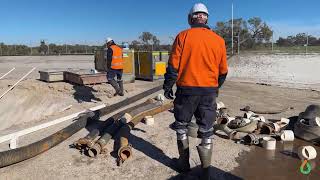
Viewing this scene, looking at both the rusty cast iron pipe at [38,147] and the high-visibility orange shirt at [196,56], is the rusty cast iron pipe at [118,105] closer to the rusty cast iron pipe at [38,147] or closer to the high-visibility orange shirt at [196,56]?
the rusty cast iron pipe at [38,147]

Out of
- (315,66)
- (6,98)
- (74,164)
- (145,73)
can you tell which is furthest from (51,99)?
(315,66)

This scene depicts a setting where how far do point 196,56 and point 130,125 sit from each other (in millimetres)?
2879

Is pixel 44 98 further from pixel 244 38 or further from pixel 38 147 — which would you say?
pixel 244 38

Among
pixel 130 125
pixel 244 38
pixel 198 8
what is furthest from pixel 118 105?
pixel 244 38

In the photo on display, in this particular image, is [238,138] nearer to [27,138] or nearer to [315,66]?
[27,138]

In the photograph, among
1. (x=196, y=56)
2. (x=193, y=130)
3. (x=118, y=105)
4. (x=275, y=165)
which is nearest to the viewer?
(x=196, y=56)

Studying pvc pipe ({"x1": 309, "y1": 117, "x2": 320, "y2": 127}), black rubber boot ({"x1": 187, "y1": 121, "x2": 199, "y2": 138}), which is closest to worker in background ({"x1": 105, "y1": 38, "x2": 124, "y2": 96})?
black rubber boot ({"x1": 187, "y1": 121, "x2": 199, "y2": 138})

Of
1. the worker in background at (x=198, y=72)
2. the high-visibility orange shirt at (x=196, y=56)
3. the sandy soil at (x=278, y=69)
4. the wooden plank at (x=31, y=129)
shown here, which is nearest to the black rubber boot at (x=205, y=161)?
the worker in background at (x=198, y=72)

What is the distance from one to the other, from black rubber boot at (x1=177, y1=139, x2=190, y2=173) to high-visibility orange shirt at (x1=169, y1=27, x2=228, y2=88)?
0.81 metres

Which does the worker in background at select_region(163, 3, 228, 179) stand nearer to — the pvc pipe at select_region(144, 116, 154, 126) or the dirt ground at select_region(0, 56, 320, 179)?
the dirt ground at select_region(0, 56, 320, 179)

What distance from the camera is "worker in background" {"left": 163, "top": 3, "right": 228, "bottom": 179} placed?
4.55m

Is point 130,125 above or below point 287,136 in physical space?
above

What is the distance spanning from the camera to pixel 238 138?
665 cm

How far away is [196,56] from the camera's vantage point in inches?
179
